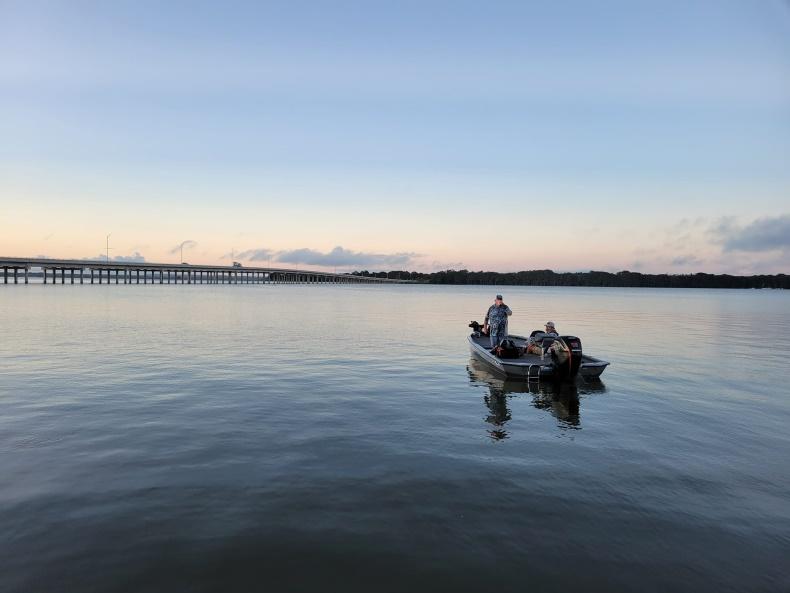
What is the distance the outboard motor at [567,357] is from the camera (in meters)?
20.1

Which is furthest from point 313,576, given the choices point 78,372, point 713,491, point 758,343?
point 758,343

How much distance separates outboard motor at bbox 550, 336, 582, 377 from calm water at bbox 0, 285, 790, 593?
0.86 meters

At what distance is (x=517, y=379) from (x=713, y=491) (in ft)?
37.6

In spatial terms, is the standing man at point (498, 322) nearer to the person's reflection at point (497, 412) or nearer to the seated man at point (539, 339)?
the seated man at point (539, 339)

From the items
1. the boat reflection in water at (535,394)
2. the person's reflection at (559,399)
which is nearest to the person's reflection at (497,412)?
the boat reflection in water at (535,394)

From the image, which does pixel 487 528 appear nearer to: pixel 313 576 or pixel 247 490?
pixel 313 576

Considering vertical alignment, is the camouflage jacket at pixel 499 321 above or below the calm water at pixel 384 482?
above

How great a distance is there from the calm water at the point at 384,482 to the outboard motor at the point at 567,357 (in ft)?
2.82

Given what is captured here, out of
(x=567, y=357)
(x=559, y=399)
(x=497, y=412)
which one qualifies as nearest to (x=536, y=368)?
(x=567, y=357)

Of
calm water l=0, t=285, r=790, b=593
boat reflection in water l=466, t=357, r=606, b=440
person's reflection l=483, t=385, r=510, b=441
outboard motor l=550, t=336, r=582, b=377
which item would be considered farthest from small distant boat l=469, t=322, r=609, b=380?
person's reflection l=483, t=385, r=510, b=441

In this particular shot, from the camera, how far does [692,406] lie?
17.5 meters

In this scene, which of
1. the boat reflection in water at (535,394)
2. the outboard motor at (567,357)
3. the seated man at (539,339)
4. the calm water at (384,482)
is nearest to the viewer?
the calm water at (384,482)

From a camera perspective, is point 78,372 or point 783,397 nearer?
point 783,397

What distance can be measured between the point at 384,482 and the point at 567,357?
40.9 feet
